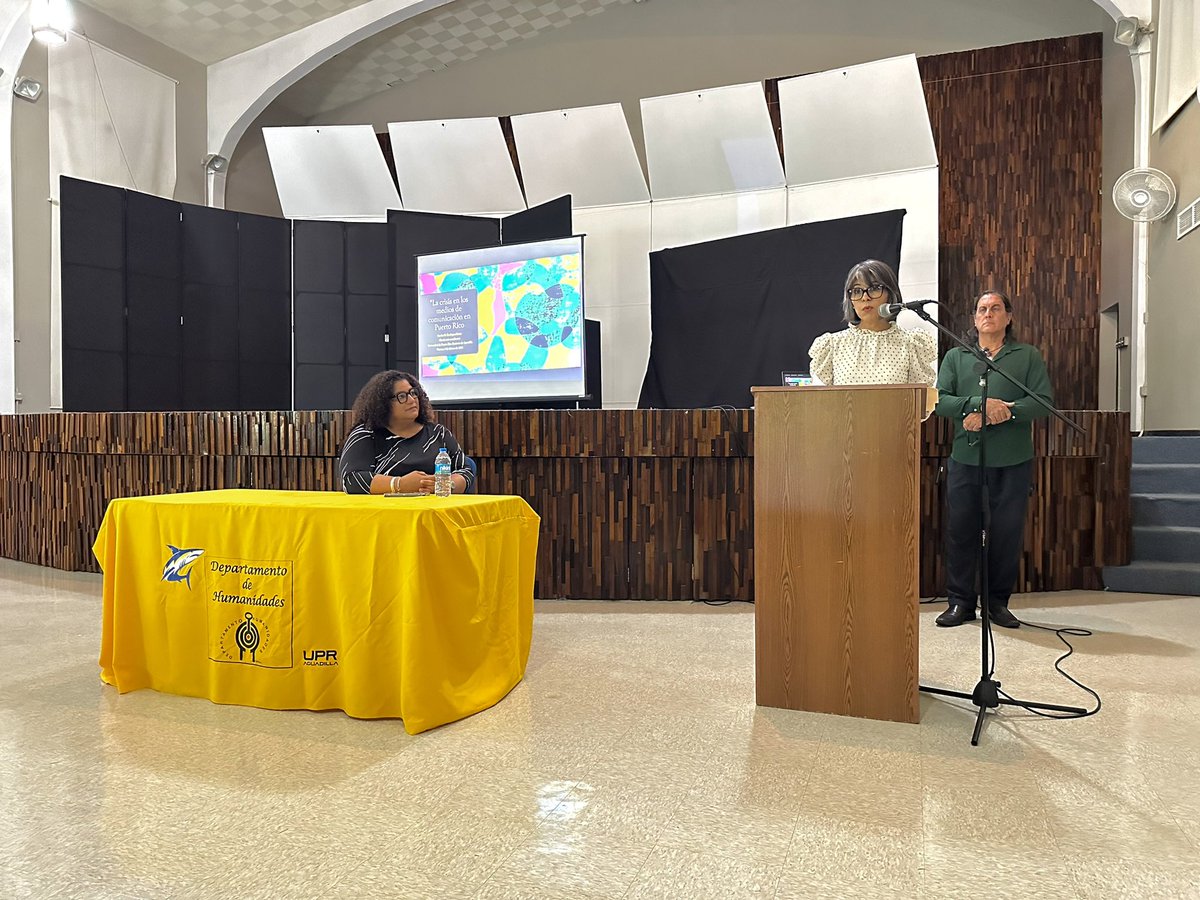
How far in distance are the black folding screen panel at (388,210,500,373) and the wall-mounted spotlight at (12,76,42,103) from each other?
3.09 metres

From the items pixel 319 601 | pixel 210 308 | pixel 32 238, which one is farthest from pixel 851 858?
pixel 32 238

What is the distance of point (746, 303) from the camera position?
6.41 metres

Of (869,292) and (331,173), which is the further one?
(331,173)

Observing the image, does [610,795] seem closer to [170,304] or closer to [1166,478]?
[1166,478]

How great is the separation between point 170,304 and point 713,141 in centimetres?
471

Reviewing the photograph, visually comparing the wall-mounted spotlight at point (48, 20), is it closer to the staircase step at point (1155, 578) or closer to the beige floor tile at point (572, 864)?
the beige floor tile at point (572, 864)

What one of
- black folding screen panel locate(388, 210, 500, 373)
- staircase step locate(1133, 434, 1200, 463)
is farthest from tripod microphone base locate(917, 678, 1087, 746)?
black folding screen panel locate(388, 210, 500, 373)

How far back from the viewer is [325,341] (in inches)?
298

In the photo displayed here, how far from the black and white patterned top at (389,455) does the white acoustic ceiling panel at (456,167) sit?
477 cm

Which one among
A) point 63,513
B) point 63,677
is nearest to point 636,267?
point 63,513

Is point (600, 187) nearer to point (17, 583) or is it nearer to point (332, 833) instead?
point (17, 583)

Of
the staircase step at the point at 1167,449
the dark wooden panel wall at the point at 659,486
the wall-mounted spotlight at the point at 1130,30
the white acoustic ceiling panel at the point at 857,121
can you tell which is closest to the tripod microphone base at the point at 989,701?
the dark wooden panel wall at the point at 659,486

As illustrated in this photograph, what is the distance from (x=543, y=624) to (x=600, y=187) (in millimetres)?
4739

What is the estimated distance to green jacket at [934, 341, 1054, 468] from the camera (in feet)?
11.3
